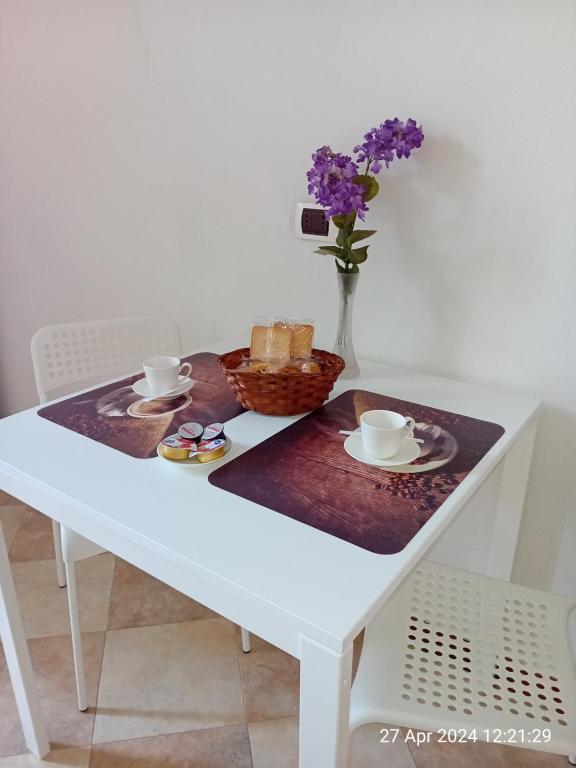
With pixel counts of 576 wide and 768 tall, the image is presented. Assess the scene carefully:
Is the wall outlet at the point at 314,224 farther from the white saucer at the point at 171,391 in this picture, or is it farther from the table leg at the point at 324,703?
the table leg at the point at 324,703

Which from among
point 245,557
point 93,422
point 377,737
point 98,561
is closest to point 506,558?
point 377,737

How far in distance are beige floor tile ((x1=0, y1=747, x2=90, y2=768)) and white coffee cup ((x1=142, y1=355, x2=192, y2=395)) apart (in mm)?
820

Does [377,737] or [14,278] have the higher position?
[14,278]

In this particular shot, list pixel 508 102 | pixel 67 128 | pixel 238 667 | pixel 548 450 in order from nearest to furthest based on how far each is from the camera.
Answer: pixel 508 102
pixel 548 450
pixel 238 667
pixel 67 128

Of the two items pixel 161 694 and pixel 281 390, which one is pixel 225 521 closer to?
pixel 281 390

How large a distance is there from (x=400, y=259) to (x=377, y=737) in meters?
1.09

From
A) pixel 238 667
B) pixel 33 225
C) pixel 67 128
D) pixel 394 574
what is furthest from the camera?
pixel 33 225

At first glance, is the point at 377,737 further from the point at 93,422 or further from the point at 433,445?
the point at 93,422

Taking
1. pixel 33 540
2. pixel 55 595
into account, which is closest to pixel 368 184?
pixel 55 595

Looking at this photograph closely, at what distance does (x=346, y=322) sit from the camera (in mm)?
1344

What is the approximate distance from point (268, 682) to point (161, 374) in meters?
0.84

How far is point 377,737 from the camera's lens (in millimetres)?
1393

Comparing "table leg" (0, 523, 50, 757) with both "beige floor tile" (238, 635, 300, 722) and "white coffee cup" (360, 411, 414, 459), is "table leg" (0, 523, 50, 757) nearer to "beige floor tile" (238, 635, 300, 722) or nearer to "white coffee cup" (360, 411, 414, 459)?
"beige floor tile" (238, 635, 300, 722)

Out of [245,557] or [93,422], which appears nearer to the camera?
[245,557]
